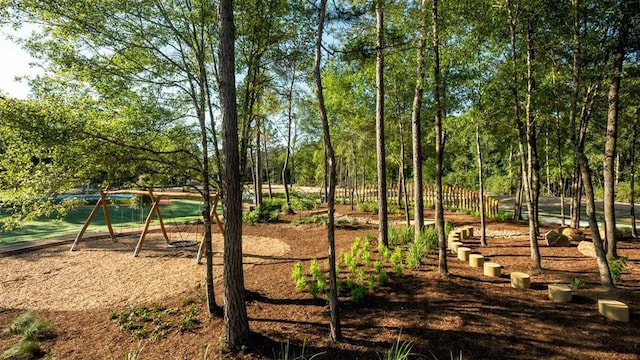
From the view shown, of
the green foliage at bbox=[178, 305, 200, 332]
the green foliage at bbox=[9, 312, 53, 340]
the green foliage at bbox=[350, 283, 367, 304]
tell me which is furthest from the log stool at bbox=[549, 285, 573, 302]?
the green foliage at bbox=[9, 312, 53, 340]

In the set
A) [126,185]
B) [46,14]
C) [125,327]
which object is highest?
[46,14]

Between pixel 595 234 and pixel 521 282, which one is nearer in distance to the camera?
pixel 595 234

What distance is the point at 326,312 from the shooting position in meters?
4.42

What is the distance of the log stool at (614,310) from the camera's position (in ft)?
12.2

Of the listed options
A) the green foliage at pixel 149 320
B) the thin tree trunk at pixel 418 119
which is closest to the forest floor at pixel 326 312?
the green foliage at pixel 149 320

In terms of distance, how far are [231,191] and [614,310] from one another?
4807mm

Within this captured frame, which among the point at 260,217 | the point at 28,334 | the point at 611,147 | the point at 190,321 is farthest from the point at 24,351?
the point at 260,217

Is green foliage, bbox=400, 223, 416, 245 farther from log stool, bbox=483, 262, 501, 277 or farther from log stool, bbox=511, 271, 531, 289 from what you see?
log stool, bbox=511, 271, 531, 289

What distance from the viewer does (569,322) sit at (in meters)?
3.80

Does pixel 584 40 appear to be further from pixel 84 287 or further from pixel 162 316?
pixel 84 287

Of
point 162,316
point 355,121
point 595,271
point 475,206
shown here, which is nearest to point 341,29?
point 162,316

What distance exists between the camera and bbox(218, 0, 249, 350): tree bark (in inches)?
139

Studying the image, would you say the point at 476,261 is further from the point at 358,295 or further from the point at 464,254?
the point at 358,295

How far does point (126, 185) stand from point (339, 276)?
371 centimetres
